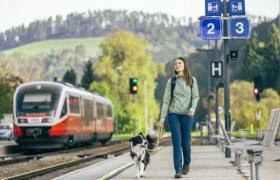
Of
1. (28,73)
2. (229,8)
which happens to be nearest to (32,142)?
(229,8)

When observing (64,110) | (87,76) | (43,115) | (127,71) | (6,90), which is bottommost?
(43,115)

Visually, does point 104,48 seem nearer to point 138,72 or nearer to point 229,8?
point 138,72

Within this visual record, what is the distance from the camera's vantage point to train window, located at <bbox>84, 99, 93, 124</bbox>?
4556 cm

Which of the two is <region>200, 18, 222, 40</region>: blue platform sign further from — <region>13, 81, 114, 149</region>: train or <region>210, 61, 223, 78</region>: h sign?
<region>13, 81, 114, 149</region>: train

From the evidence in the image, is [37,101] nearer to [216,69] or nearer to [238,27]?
[216,69]

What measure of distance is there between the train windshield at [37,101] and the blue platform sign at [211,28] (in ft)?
58.8

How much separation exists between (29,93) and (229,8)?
722 inches

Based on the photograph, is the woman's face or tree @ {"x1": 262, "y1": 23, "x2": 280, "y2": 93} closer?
the woman's face

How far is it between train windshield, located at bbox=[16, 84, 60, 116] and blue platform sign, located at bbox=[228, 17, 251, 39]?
17928 millimetres

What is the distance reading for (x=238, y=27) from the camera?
22312 mm

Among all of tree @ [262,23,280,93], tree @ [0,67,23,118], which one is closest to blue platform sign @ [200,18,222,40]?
tree @ [0,67,23,118]

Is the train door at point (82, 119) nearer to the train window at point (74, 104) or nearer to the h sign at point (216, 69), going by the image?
the train window at point (74, 104)

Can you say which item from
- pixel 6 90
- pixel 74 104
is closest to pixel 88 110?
pixel 74 104

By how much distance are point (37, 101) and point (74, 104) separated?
317cm
